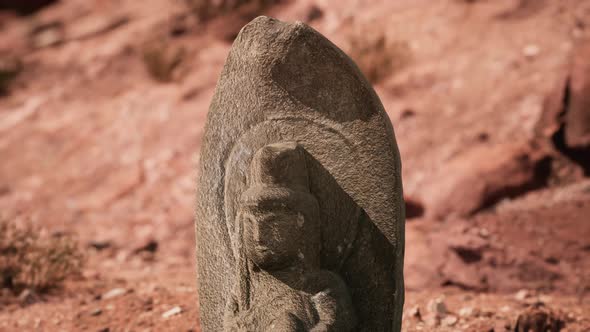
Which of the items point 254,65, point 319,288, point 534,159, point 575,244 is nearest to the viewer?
point 319,288

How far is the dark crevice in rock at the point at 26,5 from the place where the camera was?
10680 millimetres

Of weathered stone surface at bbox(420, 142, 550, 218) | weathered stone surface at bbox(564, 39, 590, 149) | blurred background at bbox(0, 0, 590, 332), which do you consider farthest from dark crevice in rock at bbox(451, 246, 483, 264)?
weathered stone surface at bbox(564, 39, 590, 149)

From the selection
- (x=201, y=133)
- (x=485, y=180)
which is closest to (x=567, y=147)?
(x=485, y=180)

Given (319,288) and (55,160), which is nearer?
(319,288)

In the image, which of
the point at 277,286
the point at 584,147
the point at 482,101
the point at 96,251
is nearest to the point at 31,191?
the point at 96,251

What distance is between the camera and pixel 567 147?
238 inches

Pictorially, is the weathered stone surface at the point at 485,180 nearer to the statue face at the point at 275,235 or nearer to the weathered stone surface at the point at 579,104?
the weathered stone surface at the point at 579,104

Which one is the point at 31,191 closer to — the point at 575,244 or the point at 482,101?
the point at 482,101

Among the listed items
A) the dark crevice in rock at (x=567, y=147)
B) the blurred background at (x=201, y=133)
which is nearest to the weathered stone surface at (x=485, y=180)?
the blurred background at (x=201, y=133)

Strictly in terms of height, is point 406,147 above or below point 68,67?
below

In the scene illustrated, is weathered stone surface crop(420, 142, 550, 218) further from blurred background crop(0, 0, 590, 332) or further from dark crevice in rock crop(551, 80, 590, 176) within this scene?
dark crevice in rock crop(551, 80, 590, 176)

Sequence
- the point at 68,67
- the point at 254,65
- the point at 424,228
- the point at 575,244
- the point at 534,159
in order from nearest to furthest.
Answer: the point at 254,65
the point at 575,244
the point at 424,228
the point at 534,159
the point at 68,67

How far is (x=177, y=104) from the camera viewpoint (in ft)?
26.9

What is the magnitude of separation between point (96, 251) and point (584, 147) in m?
3.92
